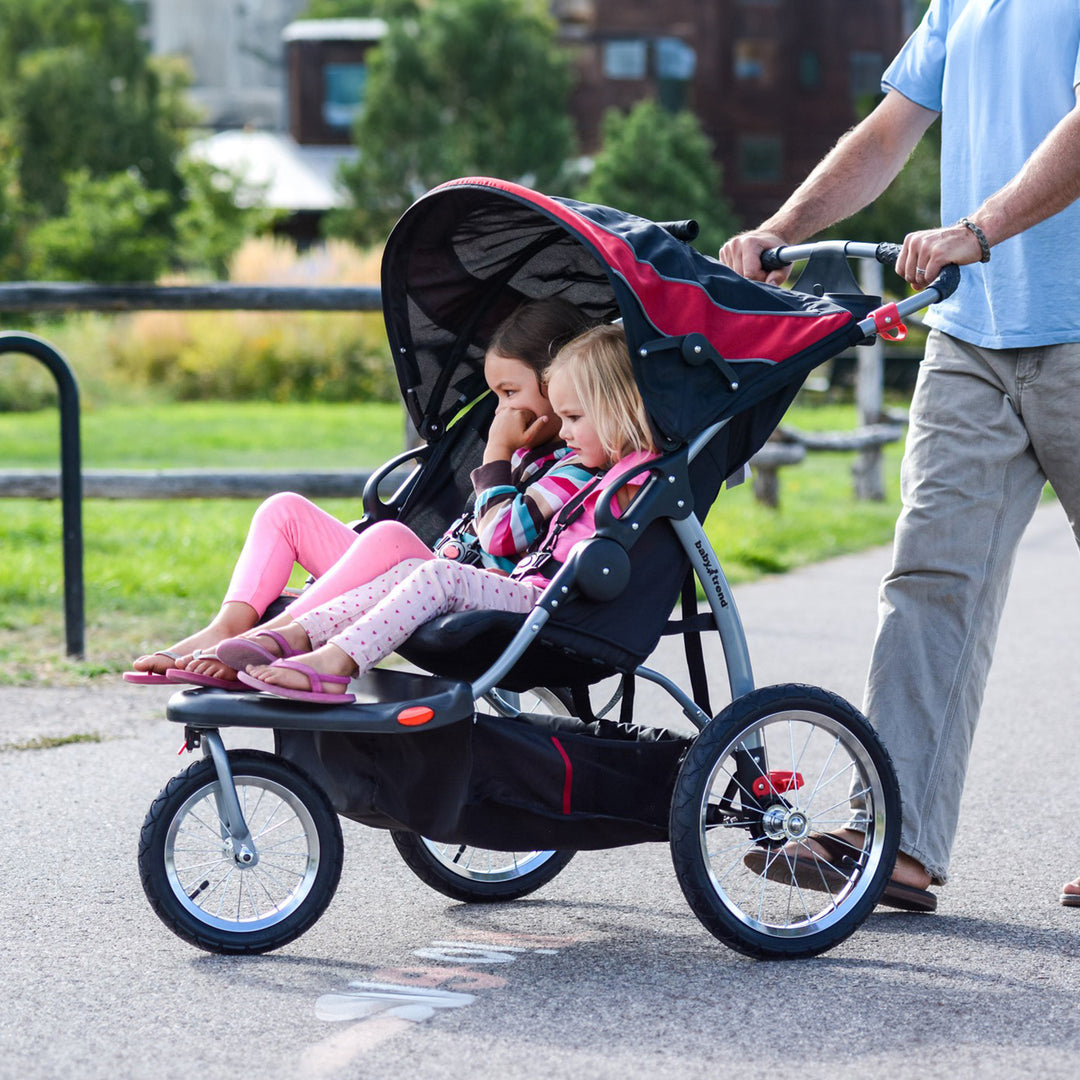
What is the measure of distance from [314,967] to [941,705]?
1.47 meters

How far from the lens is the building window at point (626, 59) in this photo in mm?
43750

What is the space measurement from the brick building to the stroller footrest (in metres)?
41.9

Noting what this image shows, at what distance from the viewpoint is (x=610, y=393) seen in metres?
3.70

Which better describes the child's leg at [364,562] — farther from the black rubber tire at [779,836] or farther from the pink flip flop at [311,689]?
the black rubber tire at [779,836]

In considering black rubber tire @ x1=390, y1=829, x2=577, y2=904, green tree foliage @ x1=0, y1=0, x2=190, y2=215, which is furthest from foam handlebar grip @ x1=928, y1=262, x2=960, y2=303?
green tree foliage @ x1=0, y1=0, x2=190, y2=215

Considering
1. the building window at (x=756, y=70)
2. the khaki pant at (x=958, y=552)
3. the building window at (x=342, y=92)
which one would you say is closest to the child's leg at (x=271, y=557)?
the khaki pant at (x=958, y=552)

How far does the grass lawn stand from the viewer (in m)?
7.11

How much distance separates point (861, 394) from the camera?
43.2 feet

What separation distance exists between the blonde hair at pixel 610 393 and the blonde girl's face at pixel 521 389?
0.88 feet

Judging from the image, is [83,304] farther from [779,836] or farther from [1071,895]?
[1071,895]

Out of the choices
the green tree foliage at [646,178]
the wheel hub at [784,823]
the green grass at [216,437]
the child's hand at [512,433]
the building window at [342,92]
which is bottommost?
the green grass at [216,437]

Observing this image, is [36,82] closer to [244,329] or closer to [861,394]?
[244,329]

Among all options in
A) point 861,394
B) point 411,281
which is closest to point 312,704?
point 411,281

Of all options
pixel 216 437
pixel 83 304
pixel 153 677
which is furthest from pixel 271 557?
pixel 216 437
